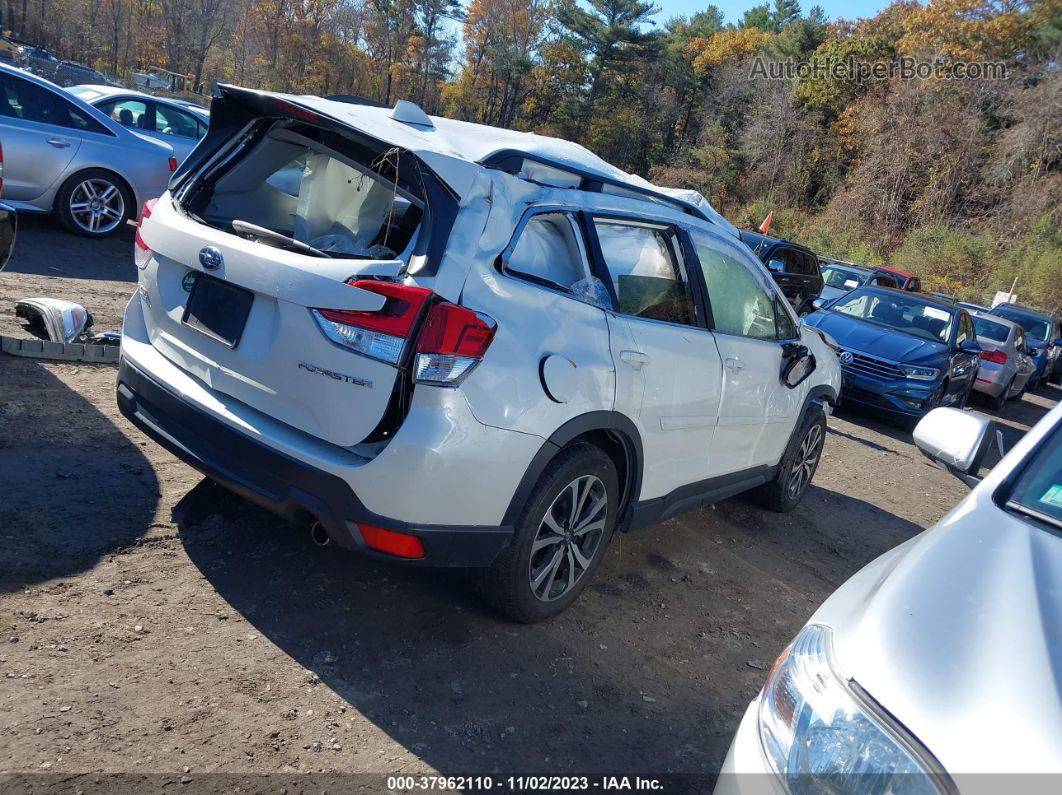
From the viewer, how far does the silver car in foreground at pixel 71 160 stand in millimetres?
8930

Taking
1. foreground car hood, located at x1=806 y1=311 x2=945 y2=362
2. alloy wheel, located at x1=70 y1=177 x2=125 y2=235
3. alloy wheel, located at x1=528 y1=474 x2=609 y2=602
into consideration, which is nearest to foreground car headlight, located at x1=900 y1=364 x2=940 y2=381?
foreground car hood, located at x1=806 y1=311 x2=945 y2=362

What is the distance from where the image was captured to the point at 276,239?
10.7 ft

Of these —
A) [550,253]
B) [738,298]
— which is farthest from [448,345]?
[738,298]

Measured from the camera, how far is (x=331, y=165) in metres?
3.56

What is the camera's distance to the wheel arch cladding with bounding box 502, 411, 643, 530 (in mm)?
3248

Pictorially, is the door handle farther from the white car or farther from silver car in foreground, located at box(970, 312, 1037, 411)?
silver car in foreground, located at box(970, 312, 1037, 411)

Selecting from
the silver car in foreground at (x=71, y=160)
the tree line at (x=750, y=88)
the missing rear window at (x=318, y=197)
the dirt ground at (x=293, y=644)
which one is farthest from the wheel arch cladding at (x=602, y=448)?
the tree line at (x=750, y=88)

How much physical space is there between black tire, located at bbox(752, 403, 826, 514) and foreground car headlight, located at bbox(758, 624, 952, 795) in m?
3.70

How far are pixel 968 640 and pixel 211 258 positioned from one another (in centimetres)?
284

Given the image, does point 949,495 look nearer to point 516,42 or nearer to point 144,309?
point 144,309

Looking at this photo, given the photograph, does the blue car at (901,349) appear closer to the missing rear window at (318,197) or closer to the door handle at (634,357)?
the door handle at (634,357)

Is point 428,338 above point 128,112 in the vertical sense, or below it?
below

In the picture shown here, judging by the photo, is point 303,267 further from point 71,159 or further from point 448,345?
point 71,159

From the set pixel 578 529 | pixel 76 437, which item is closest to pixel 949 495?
pixel 578 529
